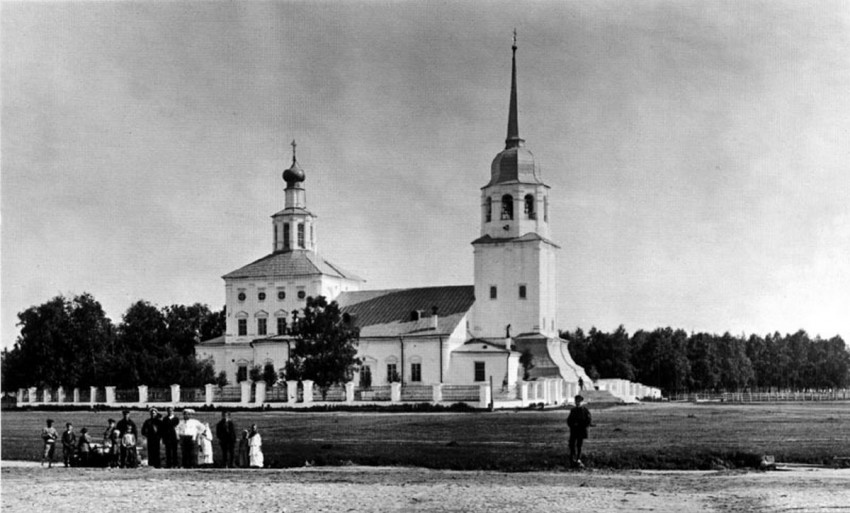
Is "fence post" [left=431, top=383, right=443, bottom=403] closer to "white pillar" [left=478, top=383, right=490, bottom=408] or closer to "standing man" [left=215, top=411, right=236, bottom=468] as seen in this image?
"white pillar" [left=478, top=383, right=490, bottom=408]

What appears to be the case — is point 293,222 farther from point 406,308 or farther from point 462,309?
point 462,309

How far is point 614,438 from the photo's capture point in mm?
26609

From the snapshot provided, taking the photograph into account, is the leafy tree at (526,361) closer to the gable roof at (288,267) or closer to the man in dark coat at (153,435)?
the gable roof at (288,267)

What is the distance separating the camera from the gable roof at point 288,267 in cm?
6769

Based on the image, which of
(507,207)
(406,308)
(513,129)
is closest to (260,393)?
(406,308)

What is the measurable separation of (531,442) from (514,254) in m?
38.7

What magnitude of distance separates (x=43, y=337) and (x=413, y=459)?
46846 mm

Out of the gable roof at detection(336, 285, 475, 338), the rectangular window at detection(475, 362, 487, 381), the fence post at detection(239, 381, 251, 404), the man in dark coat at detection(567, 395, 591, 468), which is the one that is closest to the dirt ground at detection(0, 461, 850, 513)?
the man in dark coat at detection(567, 395, 591, 468)

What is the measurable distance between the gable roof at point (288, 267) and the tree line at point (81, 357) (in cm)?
637

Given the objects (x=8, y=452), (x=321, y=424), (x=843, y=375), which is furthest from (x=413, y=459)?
(x=843, y=375)

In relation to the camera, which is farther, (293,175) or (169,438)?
(293,175)

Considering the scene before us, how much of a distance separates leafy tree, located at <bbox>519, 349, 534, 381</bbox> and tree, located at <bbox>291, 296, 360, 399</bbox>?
35.4 feet

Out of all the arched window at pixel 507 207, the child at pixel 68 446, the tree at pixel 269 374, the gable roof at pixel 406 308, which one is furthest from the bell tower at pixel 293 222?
the child at pixel 68 446

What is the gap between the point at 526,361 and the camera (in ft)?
201
